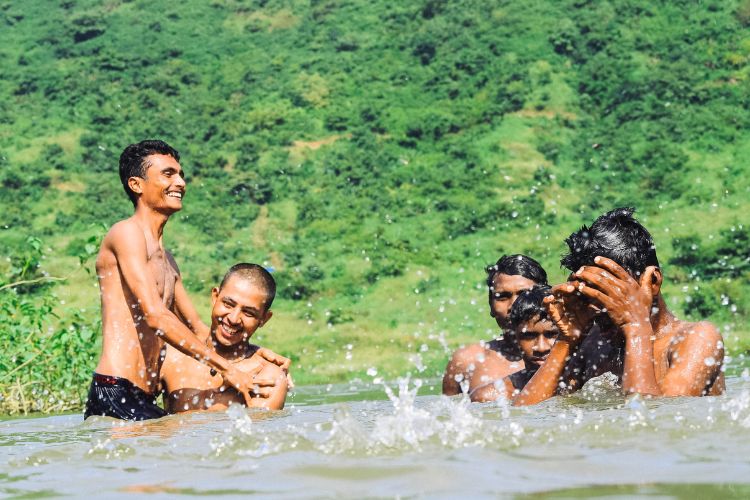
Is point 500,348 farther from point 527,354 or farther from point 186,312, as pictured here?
point 186,312

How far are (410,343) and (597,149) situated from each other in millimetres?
17540

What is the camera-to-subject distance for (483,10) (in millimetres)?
47125

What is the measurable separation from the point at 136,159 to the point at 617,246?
274 centimetres

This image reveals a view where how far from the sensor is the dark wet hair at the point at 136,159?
19.2 ft

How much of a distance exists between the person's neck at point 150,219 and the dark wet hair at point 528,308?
202 cm

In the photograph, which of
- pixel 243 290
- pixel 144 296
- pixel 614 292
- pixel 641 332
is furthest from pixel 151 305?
pixel 641 332

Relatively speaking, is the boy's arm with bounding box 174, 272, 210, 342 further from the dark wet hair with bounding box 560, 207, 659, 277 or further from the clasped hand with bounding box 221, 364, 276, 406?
the dark wet hair with bounding box 560, 207, 659, 277

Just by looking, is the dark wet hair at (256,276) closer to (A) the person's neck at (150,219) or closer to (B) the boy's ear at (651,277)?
(A) the person's neck at (150,219)

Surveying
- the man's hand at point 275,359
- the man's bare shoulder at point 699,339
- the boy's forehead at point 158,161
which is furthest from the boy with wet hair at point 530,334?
the boy's forehead at point 158,161

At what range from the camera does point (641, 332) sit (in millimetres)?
4520

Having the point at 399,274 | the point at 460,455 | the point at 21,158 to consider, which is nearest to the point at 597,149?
the point at 399,274

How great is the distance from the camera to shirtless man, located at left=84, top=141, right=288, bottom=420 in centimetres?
532

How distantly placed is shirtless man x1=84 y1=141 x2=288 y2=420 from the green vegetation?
1264 centimetres

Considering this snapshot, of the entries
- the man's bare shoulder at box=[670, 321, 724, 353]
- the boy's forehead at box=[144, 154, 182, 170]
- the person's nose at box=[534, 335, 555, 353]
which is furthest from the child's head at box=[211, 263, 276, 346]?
the man's bare shoulder at box=[670, 321, 724, 353]
